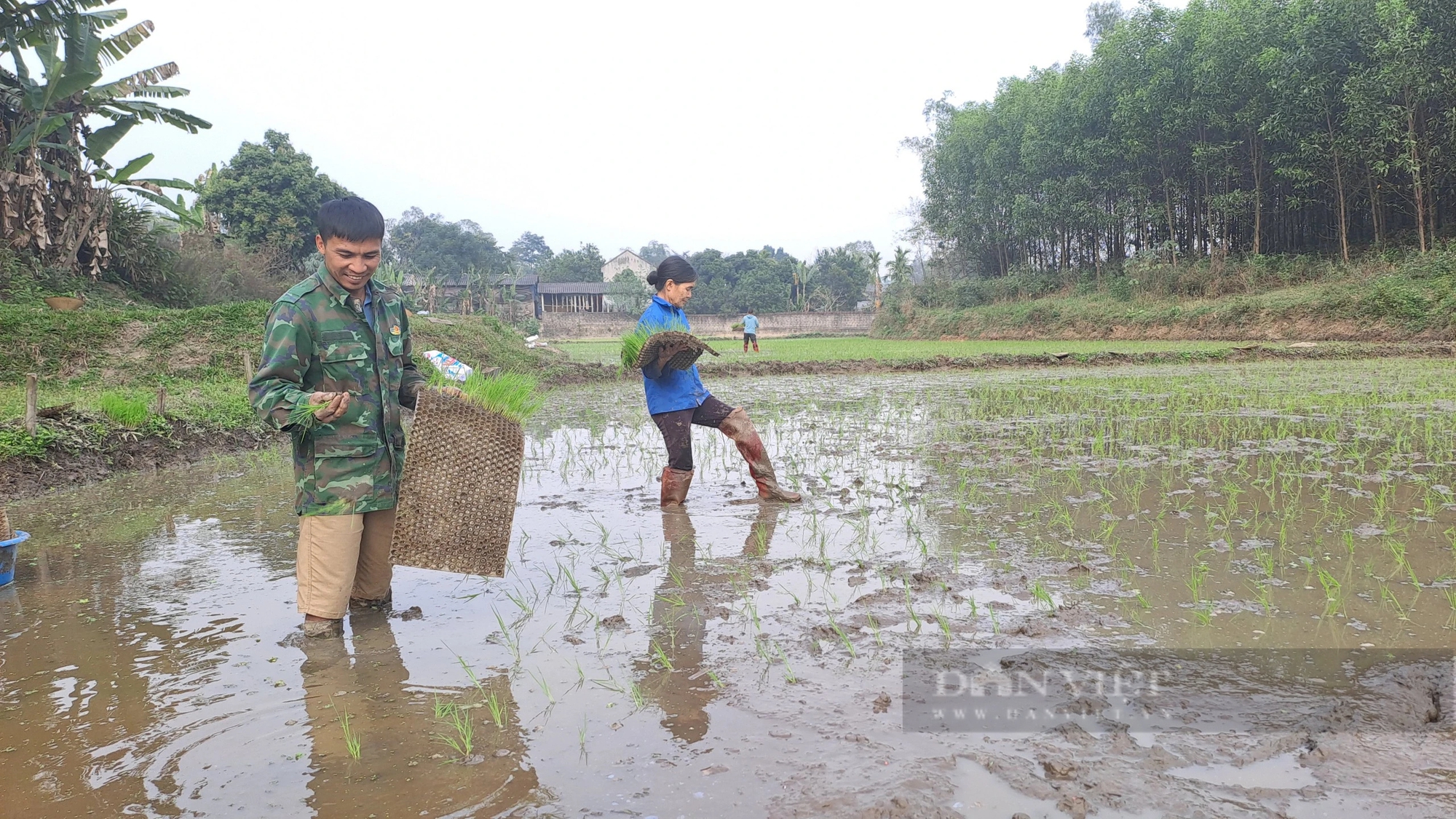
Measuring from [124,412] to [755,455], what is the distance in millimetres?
5239

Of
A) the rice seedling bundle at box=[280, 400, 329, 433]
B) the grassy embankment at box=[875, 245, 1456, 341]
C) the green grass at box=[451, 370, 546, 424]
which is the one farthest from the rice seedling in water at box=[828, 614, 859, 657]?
the grassy embankment at box=[875, 245, 1456, 341]

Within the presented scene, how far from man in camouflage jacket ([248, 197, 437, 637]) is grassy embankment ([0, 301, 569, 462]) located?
457 centimetres

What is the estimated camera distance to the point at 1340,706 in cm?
210

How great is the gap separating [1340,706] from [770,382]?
11.7 metres

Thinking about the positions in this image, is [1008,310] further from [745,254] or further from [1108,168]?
[745,254]

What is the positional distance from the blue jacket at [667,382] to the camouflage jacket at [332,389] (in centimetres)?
193

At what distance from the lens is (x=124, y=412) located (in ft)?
22.1

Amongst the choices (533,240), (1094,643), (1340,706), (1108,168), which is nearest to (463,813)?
(1094,643)

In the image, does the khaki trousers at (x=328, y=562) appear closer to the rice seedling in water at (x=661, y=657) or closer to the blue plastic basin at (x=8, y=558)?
the rice seedling in water at (x=661, y=657)

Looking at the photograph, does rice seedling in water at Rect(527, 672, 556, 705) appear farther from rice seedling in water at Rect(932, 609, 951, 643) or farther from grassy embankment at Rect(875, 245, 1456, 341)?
grassy embankment at Rect(875, 245, 1456, 341)

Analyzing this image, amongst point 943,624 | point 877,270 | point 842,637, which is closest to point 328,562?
point 842,637

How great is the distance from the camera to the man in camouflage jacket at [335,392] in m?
2.87

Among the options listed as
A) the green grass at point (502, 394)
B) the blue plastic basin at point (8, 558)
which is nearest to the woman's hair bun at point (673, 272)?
the green grass at point (502, 394)

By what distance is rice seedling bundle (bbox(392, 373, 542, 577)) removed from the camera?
2977 mm
